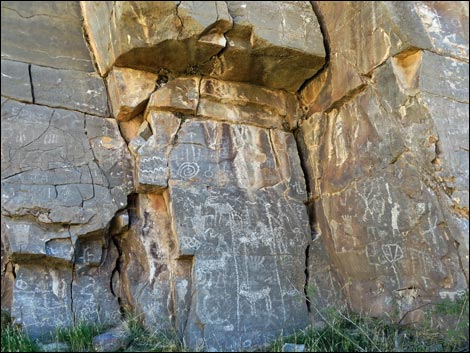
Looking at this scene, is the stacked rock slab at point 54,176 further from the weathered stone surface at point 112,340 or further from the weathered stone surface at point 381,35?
the weathered stone surface at point 381,35

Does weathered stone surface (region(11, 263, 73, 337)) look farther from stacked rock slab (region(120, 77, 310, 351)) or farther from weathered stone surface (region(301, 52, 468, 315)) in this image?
weathered stone surface (region(301, 52, 468, 315))

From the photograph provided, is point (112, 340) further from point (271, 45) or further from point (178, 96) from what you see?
point (271, 45)

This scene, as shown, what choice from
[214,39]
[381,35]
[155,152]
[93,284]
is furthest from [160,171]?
[381,35]

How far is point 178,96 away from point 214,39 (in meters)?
0.58

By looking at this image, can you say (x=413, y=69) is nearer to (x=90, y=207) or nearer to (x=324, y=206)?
(x=324, y=206)

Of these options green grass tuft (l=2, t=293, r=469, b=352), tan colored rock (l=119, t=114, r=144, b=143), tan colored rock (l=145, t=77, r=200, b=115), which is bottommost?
green grass tuft (l=2, t=293, r=469, b=352)

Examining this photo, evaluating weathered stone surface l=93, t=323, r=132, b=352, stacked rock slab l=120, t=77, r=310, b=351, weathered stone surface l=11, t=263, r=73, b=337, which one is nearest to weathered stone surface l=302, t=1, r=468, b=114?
stacked rock slab l=120, t=77, r=310, b=351

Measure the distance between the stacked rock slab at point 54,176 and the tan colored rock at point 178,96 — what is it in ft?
1.54

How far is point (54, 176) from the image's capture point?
4.17 metres

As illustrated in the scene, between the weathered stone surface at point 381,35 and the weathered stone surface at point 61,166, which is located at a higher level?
the weathered stone surface at point 381,35

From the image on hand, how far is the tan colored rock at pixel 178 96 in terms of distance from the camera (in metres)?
4.45

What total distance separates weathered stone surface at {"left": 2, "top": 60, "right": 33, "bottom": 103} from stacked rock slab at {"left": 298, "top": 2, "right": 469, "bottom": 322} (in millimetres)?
2613

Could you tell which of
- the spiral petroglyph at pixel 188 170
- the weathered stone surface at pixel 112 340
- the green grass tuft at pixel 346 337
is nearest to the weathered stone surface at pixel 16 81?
the spiral petroglyph at pixel 188 170

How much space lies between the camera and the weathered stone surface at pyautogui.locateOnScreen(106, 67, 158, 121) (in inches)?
176
